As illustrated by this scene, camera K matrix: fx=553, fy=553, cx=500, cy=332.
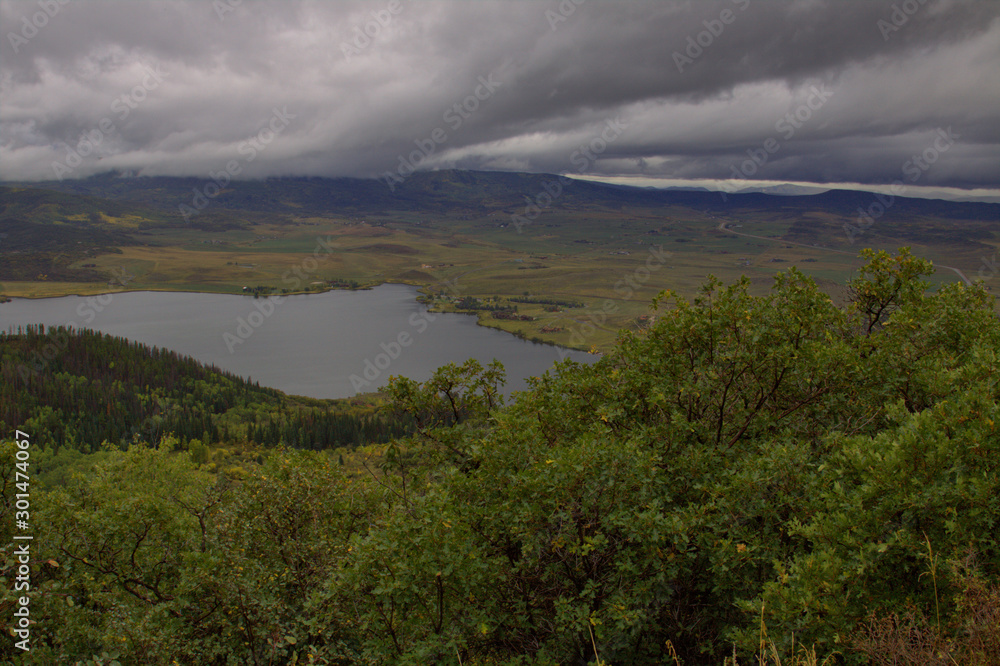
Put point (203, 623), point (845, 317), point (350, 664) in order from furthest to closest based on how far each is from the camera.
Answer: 1. point (845, 317)
2. point (203, 623)
3. point (350, 664)

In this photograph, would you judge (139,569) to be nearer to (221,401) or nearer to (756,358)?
(756,358)

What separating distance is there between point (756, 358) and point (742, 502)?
335cm

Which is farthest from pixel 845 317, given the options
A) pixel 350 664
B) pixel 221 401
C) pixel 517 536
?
pixel 221 401

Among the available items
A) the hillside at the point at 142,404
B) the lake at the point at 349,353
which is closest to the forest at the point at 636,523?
the hillside at the point at 142,404

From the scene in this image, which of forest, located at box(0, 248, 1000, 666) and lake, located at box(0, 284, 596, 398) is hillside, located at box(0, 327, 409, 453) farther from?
forest, located at box(0, 248, 1000, 666)

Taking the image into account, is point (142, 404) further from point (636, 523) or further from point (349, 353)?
point (636, 523)

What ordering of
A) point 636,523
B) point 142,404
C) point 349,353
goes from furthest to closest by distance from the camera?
point 349,353 → point 142,404 → point 636,523

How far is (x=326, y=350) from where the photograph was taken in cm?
17075

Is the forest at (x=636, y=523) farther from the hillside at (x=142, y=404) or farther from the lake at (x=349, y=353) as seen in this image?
the lake at (x=349, y=353)

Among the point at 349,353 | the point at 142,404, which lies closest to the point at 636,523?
the point at 142,404

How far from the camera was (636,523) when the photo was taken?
8367 mm

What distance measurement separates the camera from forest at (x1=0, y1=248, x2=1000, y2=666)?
23.7 ft

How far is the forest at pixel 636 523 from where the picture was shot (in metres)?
7.23

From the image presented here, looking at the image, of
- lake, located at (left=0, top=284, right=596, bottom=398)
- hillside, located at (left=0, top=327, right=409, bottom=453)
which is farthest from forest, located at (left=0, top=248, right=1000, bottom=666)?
lake, located at (left=0, top=284, right=596, bottom=398)
